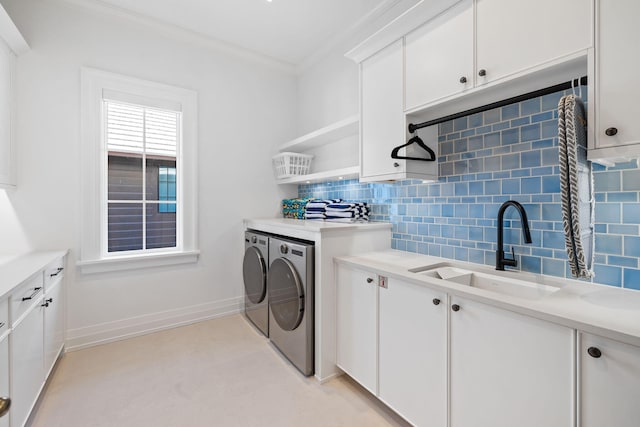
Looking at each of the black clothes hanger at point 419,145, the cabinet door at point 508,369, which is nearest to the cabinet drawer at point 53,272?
the black clothes hanger at point 419,145

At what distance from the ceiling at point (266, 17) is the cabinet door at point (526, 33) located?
1.27 meters

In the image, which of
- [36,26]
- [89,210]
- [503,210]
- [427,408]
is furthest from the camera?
[89,210]

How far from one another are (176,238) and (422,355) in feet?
8.01

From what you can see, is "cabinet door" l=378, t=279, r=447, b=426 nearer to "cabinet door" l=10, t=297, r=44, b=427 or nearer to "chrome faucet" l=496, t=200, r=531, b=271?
"chrome faucet" l=496, t=200, r=531, b=271

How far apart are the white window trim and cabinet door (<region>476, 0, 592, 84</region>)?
252 cm

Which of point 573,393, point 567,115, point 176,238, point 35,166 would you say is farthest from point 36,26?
point 573,393

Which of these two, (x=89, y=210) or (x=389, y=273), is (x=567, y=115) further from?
(x=89, y=210)

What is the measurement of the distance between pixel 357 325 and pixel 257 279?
113cm

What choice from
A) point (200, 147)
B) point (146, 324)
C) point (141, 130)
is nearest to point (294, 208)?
point (200, 147)

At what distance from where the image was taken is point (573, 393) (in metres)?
0.94

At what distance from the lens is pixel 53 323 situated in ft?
6.47

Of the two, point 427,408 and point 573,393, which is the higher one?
point 573,393

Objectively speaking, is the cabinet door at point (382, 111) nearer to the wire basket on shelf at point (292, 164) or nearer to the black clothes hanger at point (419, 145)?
the black clothes hanger at point (419, 145)

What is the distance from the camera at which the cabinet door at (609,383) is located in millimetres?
848
